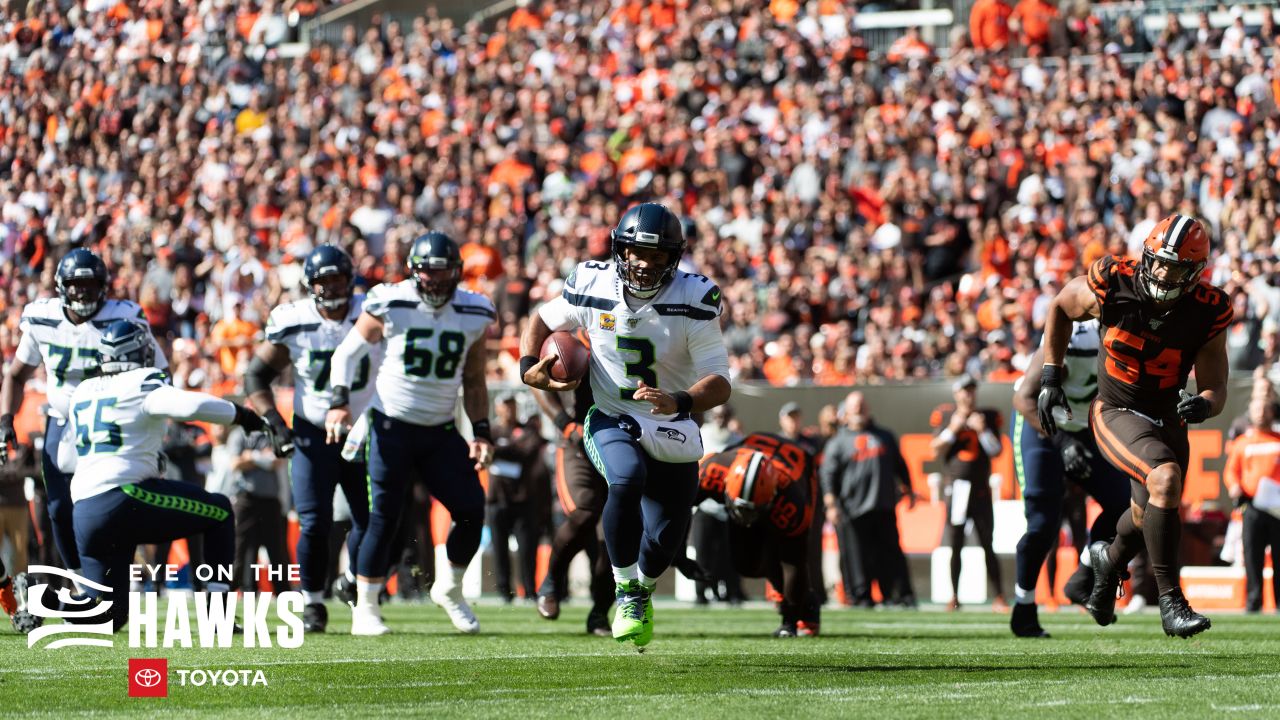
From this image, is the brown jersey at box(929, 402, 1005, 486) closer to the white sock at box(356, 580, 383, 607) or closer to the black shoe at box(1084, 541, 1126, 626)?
the black shoe at box(1084, 541, 1126, 626)

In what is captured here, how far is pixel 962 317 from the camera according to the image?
16000 millimetres

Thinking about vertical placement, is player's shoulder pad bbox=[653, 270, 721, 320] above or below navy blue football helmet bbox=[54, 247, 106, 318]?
below

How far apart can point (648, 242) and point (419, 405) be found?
2.37m

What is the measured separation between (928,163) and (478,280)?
14.7ft

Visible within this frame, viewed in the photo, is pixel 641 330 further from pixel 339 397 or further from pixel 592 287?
pixel 339 397

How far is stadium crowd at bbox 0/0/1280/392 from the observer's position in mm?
16359

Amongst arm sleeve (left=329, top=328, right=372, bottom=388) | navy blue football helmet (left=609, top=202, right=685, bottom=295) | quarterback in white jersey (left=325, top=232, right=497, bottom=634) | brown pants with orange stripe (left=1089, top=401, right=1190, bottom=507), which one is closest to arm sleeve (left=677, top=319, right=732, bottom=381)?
navy blue football helmet (left=609, top=202, right=685, bottom=295)

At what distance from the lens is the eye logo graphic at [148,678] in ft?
21.1

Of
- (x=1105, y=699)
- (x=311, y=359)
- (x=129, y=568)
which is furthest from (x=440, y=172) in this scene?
(x=1105, y=699)

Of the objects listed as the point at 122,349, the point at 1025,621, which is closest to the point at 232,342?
the point at 122,349

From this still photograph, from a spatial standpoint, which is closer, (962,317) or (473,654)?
(473,654)

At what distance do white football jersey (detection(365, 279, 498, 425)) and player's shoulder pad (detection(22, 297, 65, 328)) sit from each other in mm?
1607

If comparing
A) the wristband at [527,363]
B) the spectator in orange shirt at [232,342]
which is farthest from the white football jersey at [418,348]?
the spectator in orange shirt at [232,342]

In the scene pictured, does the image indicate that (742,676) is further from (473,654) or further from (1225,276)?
(1225,276)
